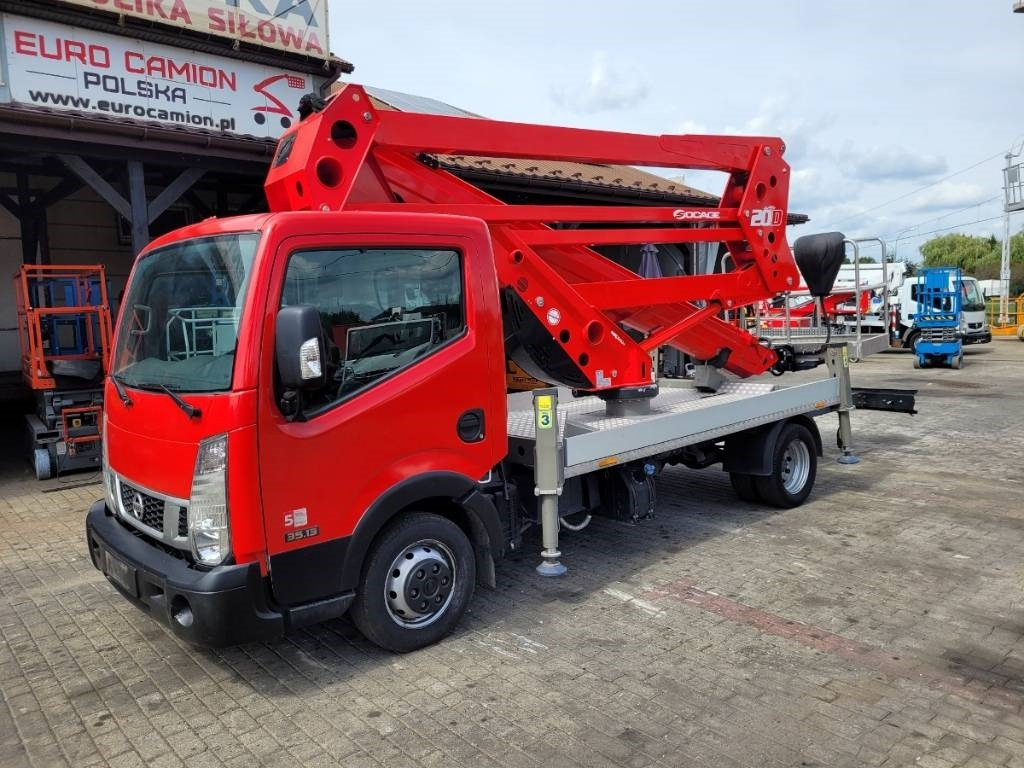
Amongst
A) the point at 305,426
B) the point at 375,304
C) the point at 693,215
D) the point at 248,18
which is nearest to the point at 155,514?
the point at 305,426

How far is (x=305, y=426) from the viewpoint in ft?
10.9

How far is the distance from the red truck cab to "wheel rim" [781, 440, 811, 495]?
351 cm

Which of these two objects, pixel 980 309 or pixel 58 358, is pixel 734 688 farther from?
pixel 980 309

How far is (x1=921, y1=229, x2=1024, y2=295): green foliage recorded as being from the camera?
209ft

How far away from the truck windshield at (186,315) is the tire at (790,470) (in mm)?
4642

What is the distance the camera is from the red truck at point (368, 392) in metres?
3.20

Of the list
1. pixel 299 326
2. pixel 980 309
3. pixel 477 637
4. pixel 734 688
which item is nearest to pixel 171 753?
pixel 477 637

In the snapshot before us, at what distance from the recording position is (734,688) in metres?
3.46

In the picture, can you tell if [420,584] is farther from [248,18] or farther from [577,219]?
[248,18]

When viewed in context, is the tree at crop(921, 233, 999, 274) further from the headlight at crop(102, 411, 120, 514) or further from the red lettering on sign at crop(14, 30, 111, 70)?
the headlight at crop(102, 411, 120, 514)

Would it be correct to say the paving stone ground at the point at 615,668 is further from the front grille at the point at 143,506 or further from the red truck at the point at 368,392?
the front grille at the point at 143,506

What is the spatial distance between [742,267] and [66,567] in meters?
6.02

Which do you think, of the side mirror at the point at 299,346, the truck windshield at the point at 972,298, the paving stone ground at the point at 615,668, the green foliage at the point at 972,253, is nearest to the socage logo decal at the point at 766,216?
the paving stone ground at the point at 615,668

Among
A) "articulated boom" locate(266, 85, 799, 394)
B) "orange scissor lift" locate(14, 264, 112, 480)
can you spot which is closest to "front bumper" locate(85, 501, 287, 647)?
"articulated boom" locate(266, 85, 799, 394)
